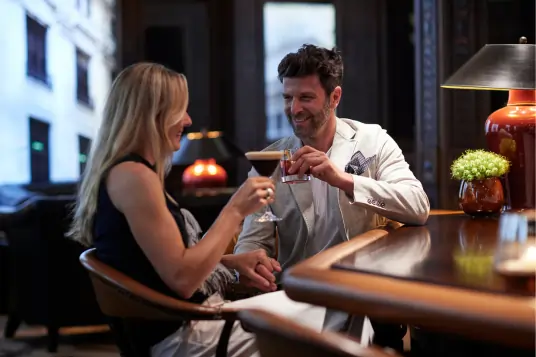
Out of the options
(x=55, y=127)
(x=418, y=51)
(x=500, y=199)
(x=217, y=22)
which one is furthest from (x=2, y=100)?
(x=500, y=199)

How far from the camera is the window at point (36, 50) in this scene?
22.8 ft

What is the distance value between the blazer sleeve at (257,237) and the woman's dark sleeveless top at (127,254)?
2.05 feet

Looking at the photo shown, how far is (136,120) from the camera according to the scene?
1786 mm

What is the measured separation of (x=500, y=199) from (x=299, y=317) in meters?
0.96

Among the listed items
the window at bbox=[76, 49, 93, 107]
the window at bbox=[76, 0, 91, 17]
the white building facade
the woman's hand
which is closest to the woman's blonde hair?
the woman's hand

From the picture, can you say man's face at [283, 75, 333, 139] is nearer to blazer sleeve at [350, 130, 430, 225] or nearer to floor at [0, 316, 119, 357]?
blazer sleeve at [350, 130, 430, 225]

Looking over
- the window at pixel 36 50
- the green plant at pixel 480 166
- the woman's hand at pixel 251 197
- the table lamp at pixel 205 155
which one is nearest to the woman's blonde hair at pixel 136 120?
the woman's hand at pixel 251 197

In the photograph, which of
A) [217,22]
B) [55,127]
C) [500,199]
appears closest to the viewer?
[500,199]

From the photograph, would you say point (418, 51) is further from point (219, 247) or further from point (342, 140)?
point (219, 247)

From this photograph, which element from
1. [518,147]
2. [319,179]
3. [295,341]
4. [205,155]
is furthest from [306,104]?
[205,155]

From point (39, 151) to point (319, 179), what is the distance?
5.49 metres

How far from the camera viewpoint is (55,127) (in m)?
7.39

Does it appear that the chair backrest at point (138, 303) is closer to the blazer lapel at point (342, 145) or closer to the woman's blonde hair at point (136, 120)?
the woman's blonde hair at point (136, 120)

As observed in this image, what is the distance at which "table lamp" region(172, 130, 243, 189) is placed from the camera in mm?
5992
